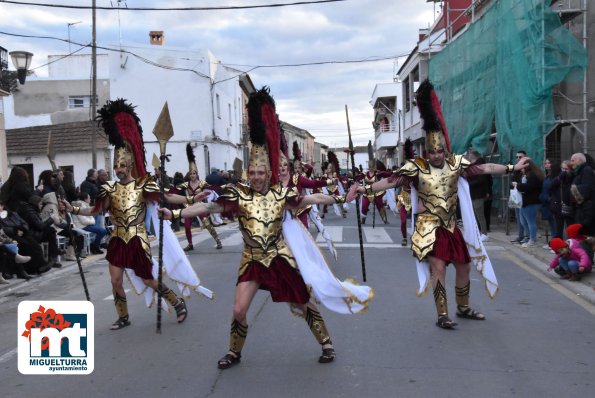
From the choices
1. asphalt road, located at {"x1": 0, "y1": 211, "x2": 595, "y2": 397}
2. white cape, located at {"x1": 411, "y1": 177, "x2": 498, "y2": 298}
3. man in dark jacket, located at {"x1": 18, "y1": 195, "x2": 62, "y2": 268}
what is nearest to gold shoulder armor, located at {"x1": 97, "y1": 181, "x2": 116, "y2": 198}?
asphalt road, located at {"x1": 0, "y1": 211, "x2": 595, "y2": 397}

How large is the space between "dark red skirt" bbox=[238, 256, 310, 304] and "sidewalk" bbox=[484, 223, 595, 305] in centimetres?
417

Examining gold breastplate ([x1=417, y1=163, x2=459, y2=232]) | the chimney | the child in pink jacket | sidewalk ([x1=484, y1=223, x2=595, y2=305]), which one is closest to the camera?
gold breastplate ([x1=417, y1=163, x2=459, y2=232])

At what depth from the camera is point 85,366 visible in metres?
4.98

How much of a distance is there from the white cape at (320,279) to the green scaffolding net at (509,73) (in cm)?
876

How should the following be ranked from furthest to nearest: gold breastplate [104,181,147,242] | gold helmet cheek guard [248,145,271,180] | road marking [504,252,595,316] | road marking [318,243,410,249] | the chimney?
the chimney → road marking [318,243,410,249] → road marking [504,252,595,316] → gold breastplate [104,181,147,242] → gold helmet cheek guard [248,145,271,180]

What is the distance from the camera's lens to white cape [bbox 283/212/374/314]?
202 inches

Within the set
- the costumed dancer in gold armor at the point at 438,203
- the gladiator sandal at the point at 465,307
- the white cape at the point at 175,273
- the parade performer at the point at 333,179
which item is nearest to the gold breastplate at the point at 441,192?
the costumed dancer in gold armor at the point at 438,203

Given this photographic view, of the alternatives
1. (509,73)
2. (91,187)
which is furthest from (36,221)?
(509,73)

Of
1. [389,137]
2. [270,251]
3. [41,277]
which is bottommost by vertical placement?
[41,277]

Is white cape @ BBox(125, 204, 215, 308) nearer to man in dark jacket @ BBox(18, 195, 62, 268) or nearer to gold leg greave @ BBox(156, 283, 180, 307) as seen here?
gold leg greave @ BBox(156, 283, 180, 307)

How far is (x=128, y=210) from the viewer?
6.39 metres

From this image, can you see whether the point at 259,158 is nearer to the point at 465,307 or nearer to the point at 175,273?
the point at 175,273

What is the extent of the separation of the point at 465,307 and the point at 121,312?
3720 millimetres

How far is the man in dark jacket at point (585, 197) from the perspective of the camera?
8.92 m
